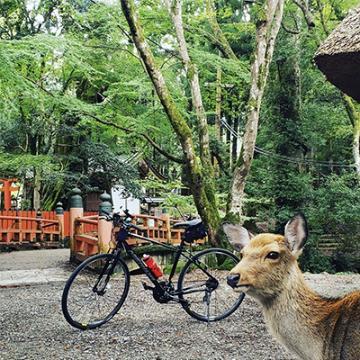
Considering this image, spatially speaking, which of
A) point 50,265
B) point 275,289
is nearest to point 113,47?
point 50,265

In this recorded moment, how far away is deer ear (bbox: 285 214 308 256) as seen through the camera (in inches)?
88.5

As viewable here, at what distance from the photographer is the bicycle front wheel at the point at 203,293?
15.2ft

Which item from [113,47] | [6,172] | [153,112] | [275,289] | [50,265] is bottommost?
[50,265]

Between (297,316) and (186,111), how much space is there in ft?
34.6

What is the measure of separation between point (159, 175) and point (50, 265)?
9.87 metres

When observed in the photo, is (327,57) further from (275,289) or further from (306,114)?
(306,114)

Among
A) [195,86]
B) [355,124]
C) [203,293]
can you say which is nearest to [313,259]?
[355,124]

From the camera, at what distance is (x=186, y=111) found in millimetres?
12492

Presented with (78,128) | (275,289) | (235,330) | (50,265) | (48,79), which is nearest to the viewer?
(275,289)

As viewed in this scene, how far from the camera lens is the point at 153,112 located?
38.1 ft

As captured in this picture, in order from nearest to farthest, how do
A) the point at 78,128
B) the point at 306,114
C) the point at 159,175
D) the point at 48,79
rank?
1. the point at 306,114
2. the point at 48,79
3. the point at 78,128
4. the point at 159,175

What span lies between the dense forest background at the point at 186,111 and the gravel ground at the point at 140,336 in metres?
3.22

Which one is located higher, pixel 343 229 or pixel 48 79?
pixel 48 79

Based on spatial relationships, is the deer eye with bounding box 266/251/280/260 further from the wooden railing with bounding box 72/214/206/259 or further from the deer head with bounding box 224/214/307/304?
the wooden railing with bounding box 72/214/206/259
